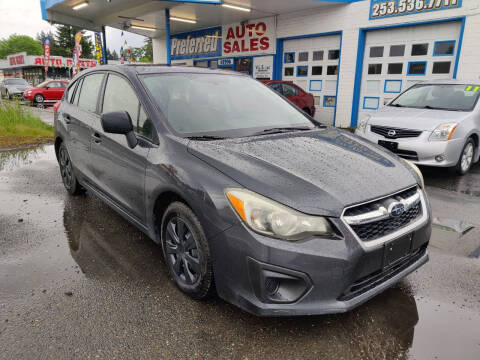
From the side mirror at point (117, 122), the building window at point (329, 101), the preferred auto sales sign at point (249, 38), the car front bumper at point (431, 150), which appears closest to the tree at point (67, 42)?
the preferred auto sales sign at point (249, 38)

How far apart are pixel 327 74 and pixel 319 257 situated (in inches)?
480

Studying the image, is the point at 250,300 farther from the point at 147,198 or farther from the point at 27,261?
the point at 27,261

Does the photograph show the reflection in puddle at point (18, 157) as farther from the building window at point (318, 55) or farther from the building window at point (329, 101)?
the building window at point (318, 55)

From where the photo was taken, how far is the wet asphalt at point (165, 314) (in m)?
2.16

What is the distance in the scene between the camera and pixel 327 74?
42.9 ft

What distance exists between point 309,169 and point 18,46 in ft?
432

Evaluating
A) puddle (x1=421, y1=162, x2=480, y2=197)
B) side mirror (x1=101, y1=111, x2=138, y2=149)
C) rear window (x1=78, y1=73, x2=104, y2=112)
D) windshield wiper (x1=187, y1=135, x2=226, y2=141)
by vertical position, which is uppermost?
rear window (x1=78, y1=73, x2=104, y2=112)

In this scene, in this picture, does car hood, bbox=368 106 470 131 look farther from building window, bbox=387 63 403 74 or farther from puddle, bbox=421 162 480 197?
building window, bbox=387 63 403 74

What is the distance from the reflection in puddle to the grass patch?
735mm

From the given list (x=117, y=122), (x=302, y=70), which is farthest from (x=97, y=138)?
(x=302, y=70)

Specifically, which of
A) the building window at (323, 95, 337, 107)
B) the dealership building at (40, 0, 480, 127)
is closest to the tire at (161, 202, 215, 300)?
the dealership building at (40, 0, 480, 127)

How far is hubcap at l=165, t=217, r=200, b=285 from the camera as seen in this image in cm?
246

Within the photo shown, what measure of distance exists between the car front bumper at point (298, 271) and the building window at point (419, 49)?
10497 millimetres

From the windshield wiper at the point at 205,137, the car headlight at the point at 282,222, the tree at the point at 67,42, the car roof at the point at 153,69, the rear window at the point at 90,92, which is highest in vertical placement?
the tree at the point at 67,42
